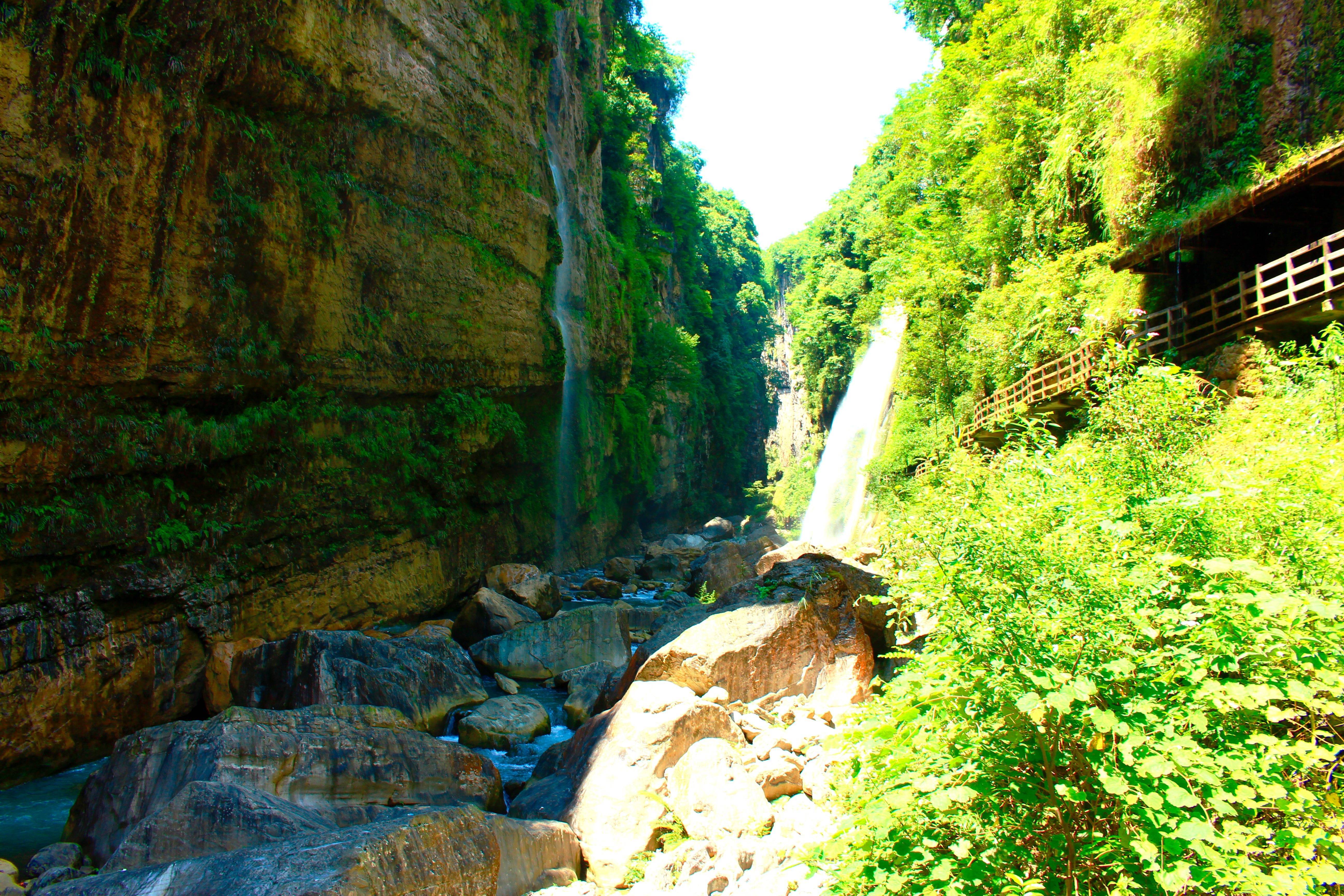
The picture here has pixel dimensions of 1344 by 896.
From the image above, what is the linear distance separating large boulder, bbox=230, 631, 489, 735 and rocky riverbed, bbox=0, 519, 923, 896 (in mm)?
31

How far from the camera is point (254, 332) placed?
11.7 m

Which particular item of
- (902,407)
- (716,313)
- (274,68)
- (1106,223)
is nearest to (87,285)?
(274,68)

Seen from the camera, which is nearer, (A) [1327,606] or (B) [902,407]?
(A) [1327,606]

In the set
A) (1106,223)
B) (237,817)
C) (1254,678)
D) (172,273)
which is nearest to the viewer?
(1254,678)

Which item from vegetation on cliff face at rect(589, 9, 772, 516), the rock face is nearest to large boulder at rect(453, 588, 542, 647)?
the rock face

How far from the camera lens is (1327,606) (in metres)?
2.86

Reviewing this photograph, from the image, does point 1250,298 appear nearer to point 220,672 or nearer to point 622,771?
point 622,771

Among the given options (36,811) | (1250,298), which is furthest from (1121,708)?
(1250,298)

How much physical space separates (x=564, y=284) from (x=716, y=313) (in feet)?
81.8

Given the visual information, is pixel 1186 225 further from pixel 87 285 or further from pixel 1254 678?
pixel 87 285

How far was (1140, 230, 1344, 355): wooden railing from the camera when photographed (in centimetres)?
913

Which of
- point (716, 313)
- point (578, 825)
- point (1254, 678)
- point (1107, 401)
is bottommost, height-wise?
point (578, 825)

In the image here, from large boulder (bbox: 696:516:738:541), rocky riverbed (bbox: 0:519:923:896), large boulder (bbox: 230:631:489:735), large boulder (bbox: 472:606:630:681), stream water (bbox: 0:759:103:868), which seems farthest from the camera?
large boulder (bbox: 696:516:738:541)

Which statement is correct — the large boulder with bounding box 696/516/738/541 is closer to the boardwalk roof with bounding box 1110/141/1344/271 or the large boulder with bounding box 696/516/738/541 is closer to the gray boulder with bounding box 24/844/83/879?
the boardwalk roof with bounding box 1110/141/1344/271
